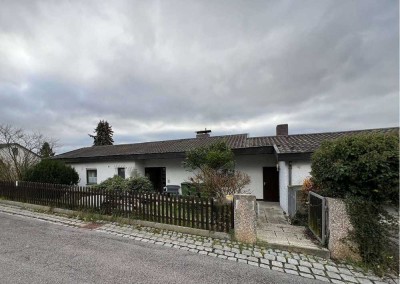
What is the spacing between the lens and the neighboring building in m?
13.4

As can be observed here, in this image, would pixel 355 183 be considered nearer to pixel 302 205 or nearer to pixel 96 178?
pixel 302 205

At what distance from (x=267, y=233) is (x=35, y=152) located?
1800cm

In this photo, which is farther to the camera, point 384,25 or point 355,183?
point 384,25

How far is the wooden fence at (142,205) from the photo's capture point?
5.80 metres

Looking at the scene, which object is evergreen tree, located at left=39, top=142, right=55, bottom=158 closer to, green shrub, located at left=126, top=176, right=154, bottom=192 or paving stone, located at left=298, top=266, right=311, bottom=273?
green shrub, located at left=126, top=176, right=154, bottom=192

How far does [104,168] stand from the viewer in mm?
15602

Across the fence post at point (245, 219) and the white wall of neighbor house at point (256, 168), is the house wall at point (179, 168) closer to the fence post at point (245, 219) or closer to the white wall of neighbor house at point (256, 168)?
the white wall of neighbor house at point (256, 168)

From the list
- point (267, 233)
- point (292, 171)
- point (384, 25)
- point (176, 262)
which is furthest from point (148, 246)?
point (384, 25)

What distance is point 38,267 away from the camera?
3.94 meters

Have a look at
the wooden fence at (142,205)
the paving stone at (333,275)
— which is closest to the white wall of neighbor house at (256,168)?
the wooden fence at (142,205)

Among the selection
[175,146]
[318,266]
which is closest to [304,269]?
[318,266]

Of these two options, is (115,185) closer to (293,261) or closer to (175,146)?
(175,146)

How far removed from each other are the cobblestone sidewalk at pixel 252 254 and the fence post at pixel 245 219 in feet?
0.66

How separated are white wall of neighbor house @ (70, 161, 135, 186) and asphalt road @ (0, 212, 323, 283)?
29.9 ft
